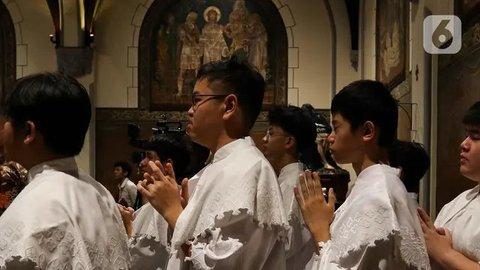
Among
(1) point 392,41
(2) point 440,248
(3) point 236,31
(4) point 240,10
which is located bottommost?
(2) point 440,248

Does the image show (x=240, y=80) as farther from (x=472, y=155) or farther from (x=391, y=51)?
(x=391, y=51)

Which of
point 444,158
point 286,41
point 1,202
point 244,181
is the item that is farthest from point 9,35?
point 244,181

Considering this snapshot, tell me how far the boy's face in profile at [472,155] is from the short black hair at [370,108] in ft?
1.34

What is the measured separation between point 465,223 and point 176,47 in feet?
34.8

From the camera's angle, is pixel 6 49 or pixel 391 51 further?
pixel 6 49

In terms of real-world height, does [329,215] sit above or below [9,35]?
below

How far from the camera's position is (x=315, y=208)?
8.54ft

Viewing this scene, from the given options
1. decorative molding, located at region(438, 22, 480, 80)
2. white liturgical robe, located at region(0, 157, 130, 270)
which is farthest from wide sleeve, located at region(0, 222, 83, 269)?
decorative molding, located at region(438, 22, 480, 80)

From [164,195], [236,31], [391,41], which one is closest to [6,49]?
[236,31]

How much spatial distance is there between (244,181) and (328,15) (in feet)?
35.9

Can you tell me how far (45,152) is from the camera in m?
2.21

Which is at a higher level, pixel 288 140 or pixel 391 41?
pixel 391 41

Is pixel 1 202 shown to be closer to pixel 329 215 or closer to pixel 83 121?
pixel 83 121

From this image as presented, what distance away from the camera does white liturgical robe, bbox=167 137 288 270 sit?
8.14 ft
